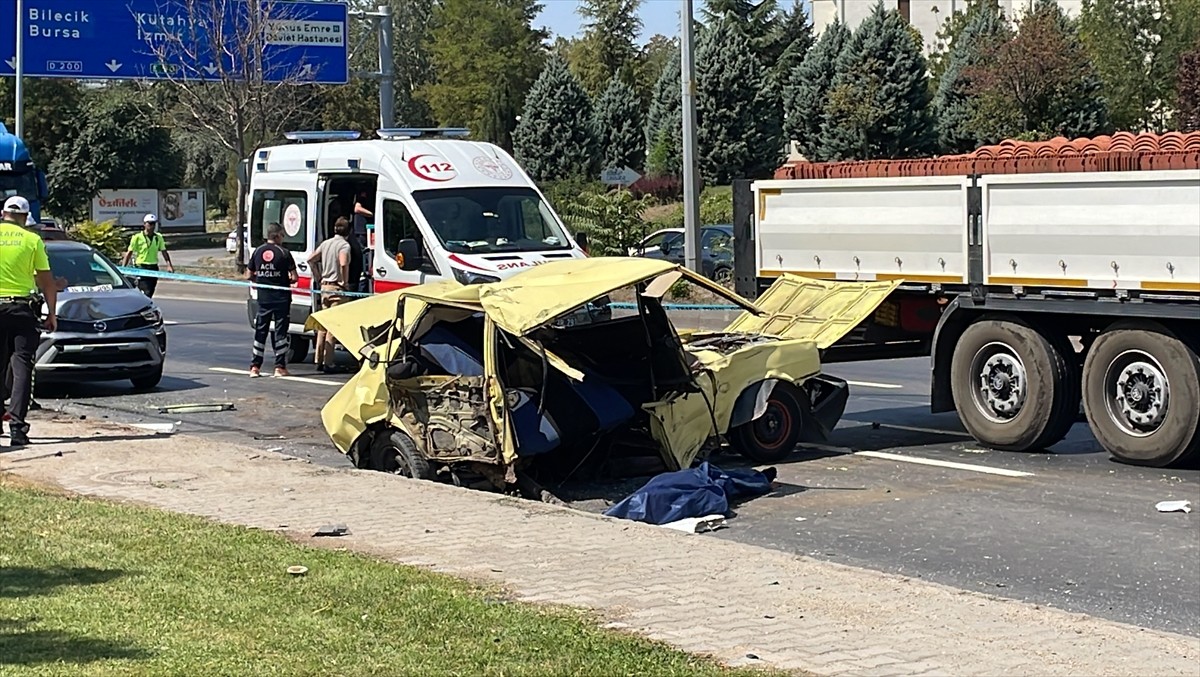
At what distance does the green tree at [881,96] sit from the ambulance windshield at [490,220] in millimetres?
35560

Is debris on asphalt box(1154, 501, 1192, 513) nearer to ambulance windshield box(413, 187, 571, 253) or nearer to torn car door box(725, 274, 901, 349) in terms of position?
torn car door box(725, 274, 901, 349)

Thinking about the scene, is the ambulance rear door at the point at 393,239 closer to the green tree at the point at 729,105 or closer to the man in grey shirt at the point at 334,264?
the man in grey shirt at the point at 334,264

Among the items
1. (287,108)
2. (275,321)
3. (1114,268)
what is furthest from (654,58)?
(1114,268)

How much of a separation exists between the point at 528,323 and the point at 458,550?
2.09 meters

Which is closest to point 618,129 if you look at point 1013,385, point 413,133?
point 413,133

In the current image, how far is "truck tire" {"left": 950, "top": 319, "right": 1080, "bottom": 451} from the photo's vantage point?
12.1 meters

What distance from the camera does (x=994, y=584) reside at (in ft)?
27.5

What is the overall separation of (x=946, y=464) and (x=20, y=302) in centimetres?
721

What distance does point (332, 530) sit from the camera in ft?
29.7

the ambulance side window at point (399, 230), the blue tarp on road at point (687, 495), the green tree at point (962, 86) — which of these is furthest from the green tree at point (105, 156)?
the blue tarp on road at point (687, 495)

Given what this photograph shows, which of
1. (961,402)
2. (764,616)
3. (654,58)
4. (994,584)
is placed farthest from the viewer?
(654,58)

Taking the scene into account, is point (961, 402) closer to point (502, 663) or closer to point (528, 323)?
point (528, 323)

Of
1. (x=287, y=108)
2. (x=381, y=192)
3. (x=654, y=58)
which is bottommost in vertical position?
(x=381, y=192)

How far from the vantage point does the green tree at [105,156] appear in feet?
217
